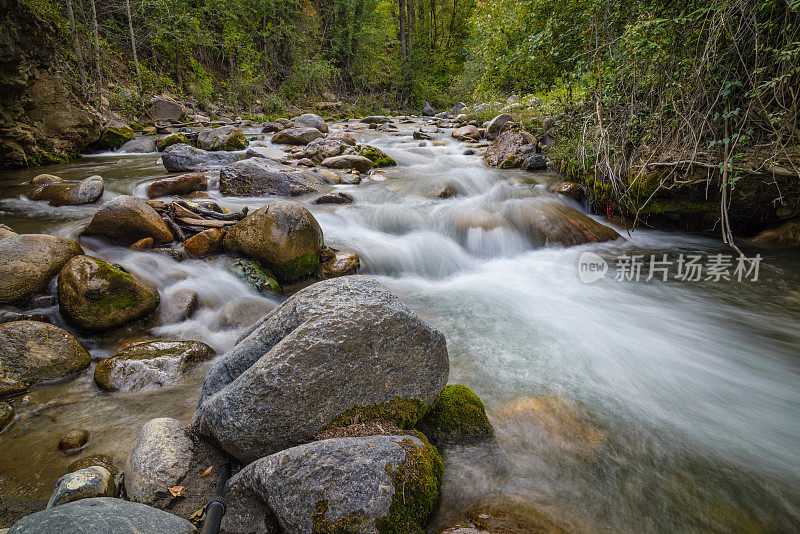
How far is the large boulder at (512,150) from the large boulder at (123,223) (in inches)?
314

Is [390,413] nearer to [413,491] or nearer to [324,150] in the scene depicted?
[413,491]

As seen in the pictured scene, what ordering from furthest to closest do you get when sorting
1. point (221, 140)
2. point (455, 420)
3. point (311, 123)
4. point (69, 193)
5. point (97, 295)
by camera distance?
point (311, 123) < point (221, 140) < point (69, 193) < point (97, 295) < point (455, 420)

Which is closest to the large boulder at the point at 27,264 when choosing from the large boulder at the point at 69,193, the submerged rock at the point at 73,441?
the submerged rock at the point at 73,441

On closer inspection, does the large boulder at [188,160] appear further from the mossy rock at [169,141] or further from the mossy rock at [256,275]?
the mossy rock at [256,275]

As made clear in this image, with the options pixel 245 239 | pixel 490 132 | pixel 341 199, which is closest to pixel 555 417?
pixel 245 239

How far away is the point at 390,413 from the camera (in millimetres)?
2201

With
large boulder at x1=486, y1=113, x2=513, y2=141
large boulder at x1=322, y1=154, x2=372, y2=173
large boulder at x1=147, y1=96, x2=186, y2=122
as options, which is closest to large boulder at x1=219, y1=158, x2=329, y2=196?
large boulder at x1=322, y1=154, x2=372, y2=173

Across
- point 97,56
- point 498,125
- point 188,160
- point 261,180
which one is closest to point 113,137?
point 97,56

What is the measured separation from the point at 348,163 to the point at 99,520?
30.2 ft

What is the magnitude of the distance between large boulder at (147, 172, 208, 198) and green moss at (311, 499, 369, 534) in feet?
23.3

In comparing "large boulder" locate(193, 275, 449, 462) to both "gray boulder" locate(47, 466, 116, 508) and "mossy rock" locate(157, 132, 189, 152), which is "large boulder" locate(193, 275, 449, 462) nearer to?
"gray boulder" locate(47, 466, 116, 508)

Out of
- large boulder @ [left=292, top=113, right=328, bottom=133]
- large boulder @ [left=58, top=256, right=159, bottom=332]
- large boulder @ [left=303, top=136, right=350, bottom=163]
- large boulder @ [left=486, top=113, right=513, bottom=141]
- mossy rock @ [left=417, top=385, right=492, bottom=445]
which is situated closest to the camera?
mossy rock @ [left=417, top=385, right=492, bottom=445]

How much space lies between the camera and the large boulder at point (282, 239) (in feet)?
15.5

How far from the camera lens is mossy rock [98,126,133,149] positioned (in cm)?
1080
